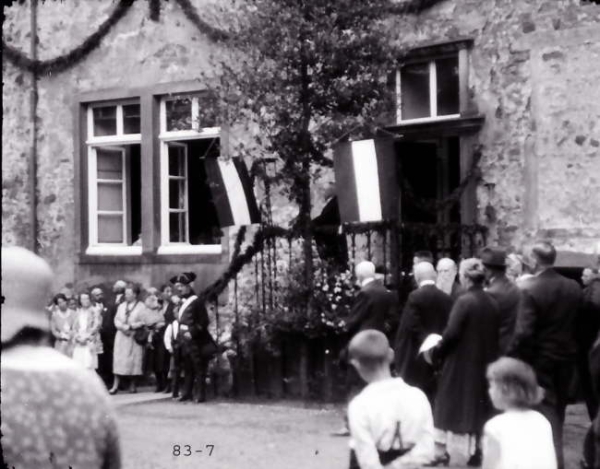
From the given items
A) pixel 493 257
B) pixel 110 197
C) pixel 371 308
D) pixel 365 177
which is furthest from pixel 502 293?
pixel 110 197

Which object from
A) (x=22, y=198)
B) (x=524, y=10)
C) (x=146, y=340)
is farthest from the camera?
(x=22, y=198)

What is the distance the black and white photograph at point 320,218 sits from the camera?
29.8ft

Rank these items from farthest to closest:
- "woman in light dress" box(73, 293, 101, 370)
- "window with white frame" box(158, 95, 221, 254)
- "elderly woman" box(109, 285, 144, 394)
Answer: "window with white frame" box(158, 95, 221, 254), "woman in light dress" box(73, 293, 101, 370), "elderly woman" box(109, 285, 144, 394)

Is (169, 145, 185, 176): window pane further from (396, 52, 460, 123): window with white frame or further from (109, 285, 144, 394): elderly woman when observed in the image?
(396, 52, 460, 123): window with white frame

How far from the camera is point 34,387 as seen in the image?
3.15 meters

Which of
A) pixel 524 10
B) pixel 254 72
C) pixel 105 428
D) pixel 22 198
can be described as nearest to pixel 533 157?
pixel 524 10

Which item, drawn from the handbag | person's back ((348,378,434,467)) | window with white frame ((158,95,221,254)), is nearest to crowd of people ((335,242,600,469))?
person's back ((348,378,434,467))

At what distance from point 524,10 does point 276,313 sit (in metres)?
4.59

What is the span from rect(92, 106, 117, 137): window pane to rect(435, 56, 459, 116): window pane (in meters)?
5.72

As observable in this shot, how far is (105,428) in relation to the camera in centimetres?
328

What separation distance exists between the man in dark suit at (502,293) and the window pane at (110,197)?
394 inches

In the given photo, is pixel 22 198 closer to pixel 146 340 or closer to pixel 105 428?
pixel 146 340

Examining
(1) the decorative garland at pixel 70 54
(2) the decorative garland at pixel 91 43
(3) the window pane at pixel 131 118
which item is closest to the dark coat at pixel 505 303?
(2) the decorative garland at pixel 91 43

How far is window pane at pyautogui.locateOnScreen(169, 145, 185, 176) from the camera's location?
1745cm
